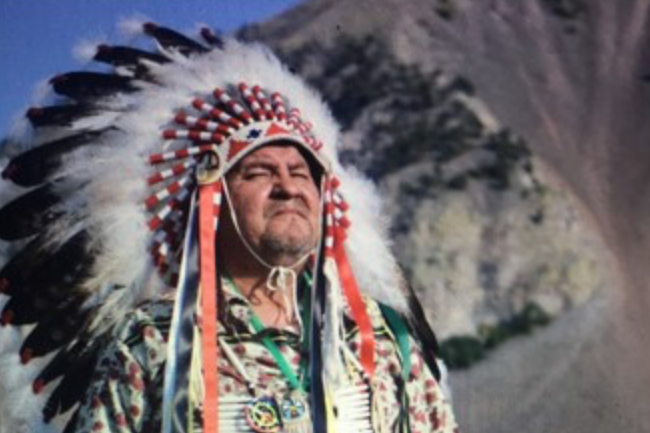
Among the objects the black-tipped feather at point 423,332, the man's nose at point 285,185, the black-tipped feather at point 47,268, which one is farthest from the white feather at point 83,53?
the black-tipped feather at point 423,332

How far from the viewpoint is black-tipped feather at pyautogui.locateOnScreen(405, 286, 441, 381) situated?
11.1ft

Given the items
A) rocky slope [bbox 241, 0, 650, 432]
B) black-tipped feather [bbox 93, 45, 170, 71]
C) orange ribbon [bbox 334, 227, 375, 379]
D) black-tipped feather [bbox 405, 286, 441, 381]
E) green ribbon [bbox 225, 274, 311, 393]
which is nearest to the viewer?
green ribbon [bbox 225, 274, 311, 393]

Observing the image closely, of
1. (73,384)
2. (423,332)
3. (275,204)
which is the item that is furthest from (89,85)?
(423,332)

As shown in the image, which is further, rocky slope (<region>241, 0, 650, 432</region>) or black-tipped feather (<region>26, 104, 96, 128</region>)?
rocky slope (<region>241, 0, 650, 432</region>)

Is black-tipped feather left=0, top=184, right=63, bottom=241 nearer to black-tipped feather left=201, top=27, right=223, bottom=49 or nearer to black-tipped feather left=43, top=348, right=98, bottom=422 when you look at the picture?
black-tipped feather left=43, top=348, right=98, bottom=422

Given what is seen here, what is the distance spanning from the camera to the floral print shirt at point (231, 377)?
9.60ft

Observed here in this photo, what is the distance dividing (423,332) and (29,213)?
3.39ft

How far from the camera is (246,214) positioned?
3.07 metres

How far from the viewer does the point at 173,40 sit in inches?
130

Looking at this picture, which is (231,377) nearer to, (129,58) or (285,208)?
(285,208)

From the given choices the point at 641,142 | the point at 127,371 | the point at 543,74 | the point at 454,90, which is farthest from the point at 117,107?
the point at 641,142

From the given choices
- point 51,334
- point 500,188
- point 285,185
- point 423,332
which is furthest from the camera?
point 500,188

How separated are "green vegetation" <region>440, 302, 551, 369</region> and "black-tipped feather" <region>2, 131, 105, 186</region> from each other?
1069 millimetres

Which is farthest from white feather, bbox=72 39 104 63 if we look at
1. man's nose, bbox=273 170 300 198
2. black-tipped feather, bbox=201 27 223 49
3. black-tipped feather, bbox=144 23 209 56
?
man's nose, bbox=273 170 300 198
